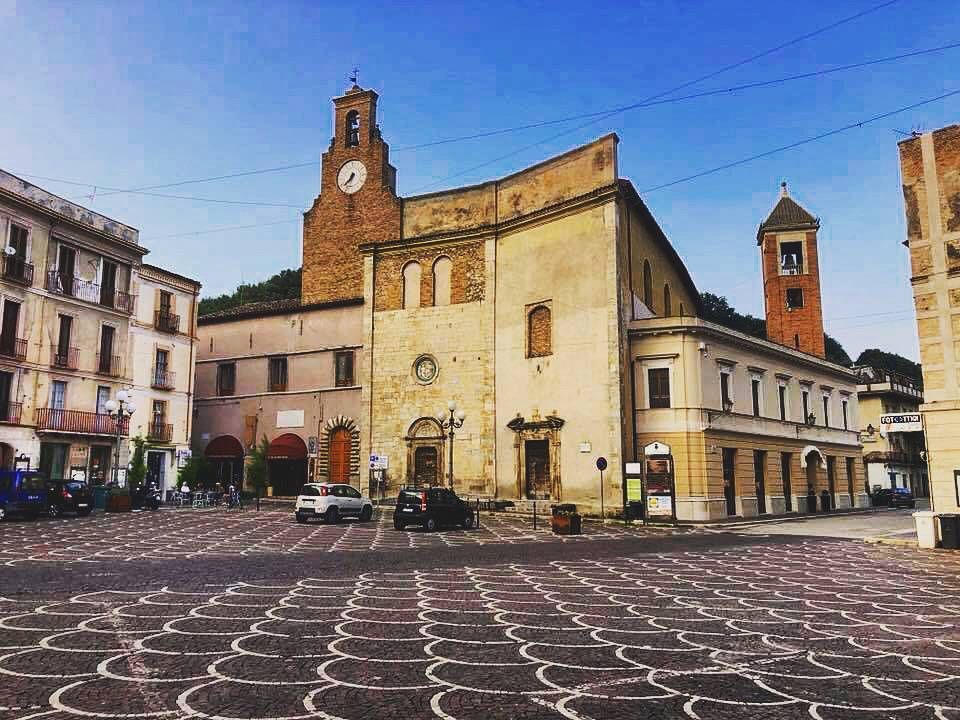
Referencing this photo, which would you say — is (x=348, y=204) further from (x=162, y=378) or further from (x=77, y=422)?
(x=77, y=422)

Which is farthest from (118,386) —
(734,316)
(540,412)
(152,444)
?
(734,316)

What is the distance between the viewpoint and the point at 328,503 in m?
25.9

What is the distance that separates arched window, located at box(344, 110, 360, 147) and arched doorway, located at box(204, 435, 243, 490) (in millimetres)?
18272

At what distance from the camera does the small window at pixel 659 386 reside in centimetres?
3053

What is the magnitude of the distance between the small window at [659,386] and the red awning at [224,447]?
23.3 m

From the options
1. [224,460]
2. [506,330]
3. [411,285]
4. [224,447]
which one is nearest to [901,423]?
[506,330]

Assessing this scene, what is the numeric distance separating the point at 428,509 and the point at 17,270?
70.0 feet

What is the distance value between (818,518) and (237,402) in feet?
101

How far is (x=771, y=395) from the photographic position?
34.8 meters

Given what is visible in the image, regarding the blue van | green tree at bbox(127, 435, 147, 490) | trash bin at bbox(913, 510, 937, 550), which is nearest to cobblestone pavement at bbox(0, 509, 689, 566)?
the blue van

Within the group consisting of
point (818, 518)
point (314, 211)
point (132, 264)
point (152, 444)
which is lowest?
point (818, 518)

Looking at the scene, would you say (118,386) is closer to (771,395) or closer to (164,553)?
(164,553)

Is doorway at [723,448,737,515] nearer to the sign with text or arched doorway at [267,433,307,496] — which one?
the sign with text

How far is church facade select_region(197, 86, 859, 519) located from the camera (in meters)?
30.7
